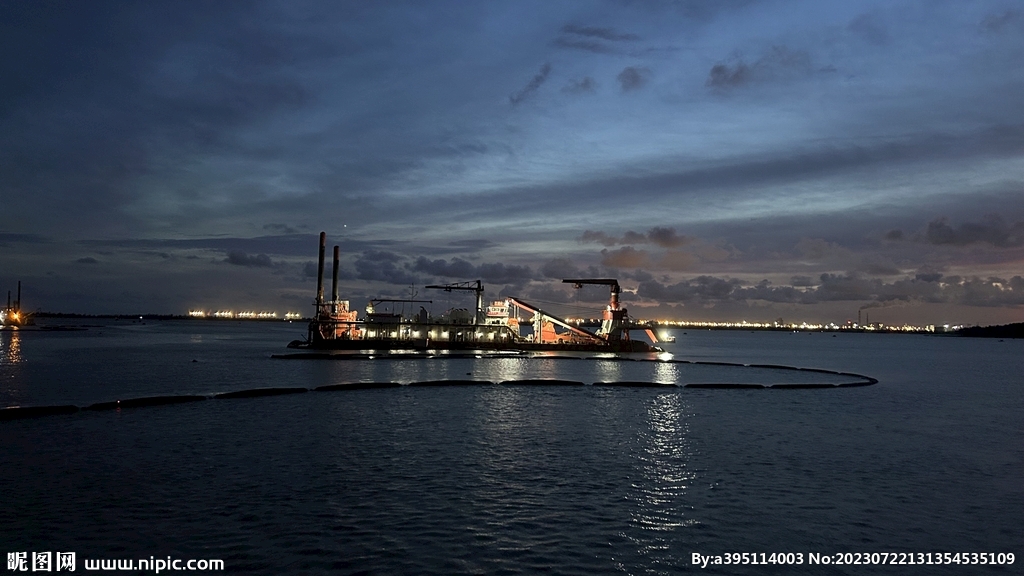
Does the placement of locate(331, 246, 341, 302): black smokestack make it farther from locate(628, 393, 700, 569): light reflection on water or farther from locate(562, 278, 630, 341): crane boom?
locate(628, 393, 700, 569): light reflection on water

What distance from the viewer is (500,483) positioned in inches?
969

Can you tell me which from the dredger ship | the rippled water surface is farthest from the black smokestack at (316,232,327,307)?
the rippled water surface

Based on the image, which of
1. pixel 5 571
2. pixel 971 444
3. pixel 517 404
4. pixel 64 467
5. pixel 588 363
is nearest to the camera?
pixel 5 571

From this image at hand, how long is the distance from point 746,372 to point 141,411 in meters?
78.2

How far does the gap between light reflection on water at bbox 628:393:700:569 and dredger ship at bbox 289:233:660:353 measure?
93735 millimetres

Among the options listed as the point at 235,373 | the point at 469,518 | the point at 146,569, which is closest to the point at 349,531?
the point at 469,518

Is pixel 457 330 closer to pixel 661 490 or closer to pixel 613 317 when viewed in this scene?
pixel 613 317

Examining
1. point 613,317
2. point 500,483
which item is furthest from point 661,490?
point 613,317

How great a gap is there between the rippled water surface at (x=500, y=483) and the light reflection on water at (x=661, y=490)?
114 millimetres

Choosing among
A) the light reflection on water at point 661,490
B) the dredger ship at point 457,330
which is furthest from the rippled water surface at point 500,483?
the dredger ship at point 457,330

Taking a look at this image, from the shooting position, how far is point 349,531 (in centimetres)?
1859

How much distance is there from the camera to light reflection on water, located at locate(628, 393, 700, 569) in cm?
1834

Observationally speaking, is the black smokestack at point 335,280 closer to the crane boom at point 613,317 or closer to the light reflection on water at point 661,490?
the crane boom at point 613,317

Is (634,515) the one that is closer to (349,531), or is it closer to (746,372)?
(349,531)
